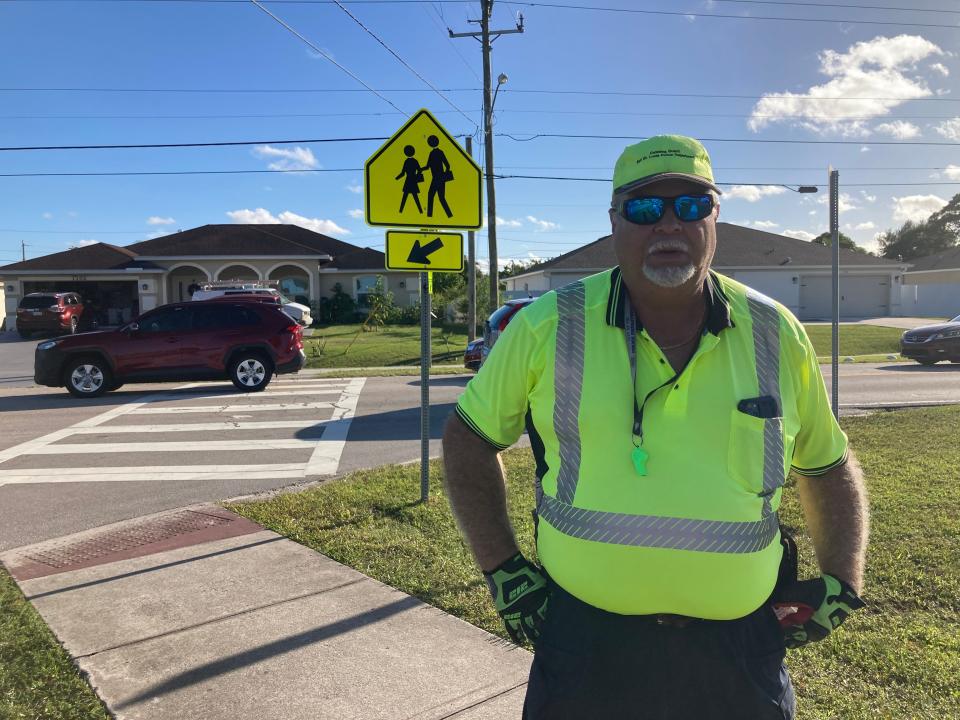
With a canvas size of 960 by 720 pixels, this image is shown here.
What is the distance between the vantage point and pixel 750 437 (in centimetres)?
174

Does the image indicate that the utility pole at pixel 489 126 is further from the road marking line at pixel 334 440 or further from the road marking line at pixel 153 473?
the road marking line at pixel 153 473

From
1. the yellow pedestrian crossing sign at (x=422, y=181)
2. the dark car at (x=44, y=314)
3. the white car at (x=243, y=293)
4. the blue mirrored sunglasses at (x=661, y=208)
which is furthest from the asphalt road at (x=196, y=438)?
the dark car at (x=44, y=314)

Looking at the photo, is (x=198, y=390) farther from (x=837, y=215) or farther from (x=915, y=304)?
(x=915, y=304)

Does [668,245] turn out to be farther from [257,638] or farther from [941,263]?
A: [941,263]

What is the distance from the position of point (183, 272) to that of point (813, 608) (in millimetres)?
40486

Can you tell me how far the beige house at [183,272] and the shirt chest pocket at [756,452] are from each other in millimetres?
34893

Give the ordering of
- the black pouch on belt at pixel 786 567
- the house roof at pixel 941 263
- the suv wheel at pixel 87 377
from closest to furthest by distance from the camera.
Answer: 1. the black pouch on belt at pixel 786 567
2. the suv wheel at pixel 87 377
3. the house roof at pixel 941 263

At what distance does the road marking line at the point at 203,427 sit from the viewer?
9812mm

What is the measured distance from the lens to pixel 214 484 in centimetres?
707

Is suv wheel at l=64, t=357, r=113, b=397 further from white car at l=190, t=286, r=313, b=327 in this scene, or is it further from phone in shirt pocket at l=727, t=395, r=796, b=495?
phone in shirt pocket at l=727, t=395, r=796, b=495

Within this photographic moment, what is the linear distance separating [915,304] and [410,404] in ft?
139

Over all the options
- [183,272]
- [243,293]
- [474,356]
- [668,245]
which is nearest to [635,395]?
[668,245]

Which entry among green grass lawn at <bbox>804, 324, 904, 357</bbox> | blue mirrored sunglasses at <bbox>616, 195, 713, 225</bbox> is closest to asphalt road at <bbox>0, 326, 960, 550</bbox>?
blue mirrored sunglasses at <bbox>616, 195, 713, 225</bbox>

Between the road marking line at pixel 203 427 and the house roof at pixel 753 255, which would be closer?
the road marking line at pixel 203 427
